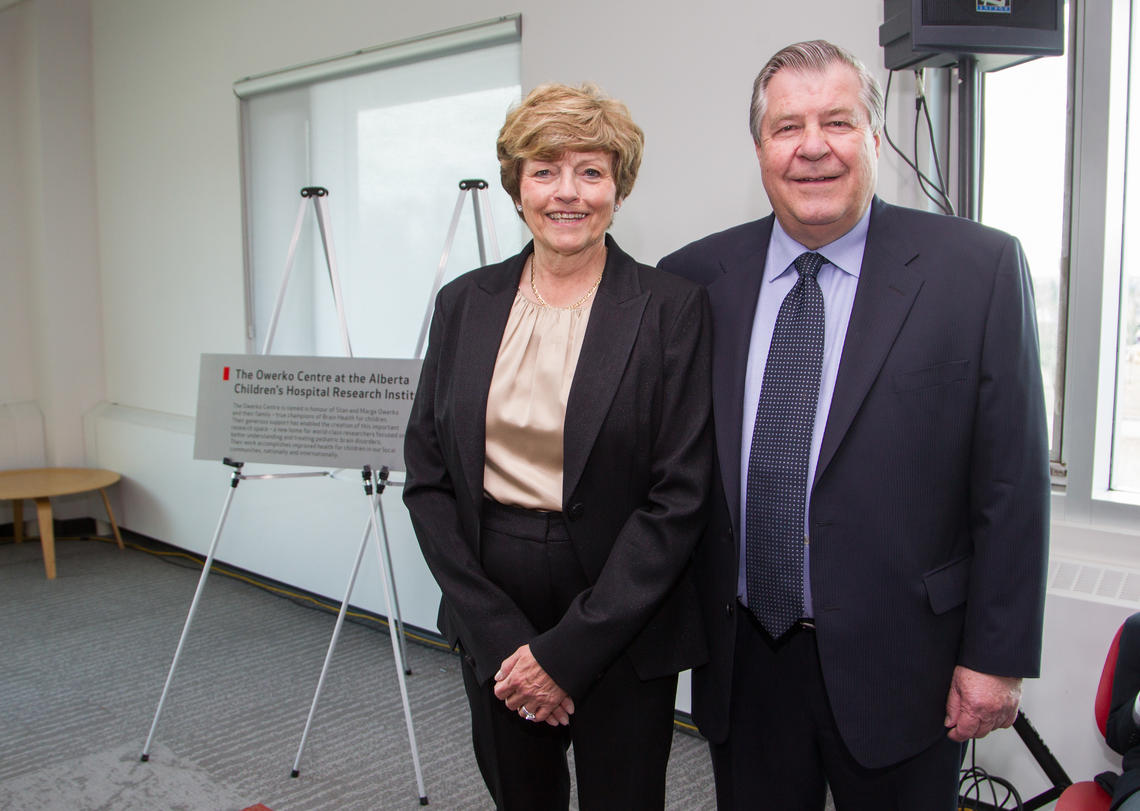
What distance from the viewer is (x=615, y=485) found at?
1.42 meters

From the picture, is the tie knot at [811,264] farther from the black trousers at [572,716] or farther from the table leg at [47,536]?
the table leg at [47,536]

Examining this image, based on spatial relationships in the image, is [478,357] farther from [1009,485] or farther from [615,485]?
[1009,485]

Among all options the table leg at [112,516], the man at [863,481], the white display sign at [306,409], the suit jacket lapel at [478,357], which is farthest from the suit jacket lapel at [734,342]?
the table leg at [112,516]

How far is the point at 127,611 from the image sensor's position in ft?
13.4

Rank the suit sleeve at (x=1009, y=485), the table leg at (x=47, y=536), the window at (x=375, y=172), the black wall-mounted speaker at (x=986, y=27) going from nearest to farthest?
the suit sleeve at (x=1009, y=485)
the black wall-mounted speaker at (x=986, y=27)
the window at (x=375, y=172)
the table leg at (x=47, y=536)

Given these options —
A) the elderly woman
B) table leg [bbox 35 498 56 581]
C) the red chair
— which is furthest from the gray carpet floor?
the elderly woman

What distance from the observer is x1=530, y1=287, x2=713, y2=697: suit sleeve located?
1356 mm

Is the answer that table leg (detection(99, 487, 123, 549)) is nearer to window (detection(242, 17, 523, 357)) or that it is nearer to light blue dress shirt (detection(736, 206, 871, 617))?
window (detection(242, 17, 523, 357))

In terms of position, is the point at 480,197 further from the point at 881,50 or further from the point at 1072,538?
the point at 1072,538

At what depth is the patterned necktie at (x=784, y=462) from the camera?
1.34 metres

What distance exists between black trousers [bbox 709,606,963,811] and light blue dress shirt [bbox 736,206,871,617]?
0.29 feet

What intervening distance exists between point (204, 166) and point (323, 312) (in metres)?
1.09

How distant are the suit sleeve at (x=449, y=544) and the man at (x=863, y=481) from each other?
1.14 feet

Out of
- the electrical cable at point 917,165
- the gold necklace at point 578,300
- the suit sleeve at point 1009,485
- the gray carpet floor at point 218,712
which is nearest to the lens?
the suit sleeve at point 1009,485
